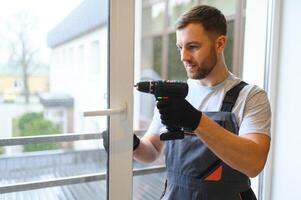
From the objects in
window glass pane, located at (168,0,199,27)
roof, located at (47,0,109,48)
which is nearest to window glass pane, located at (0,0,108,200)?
roof, located at (47,0,109,48)

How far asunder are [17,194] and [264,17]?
1616mm

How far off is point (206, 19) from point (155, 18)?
1.41 meters

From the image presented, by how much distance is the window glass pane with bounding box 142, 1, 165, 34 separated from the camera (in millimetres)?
2340

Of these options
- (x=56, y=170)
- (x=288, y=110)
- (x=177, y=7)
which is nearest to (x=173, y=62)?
(x=177, y=7)

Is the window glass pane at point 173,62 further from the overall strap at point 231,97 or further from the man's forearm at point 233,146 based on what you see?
the man's forearm at point 233,146

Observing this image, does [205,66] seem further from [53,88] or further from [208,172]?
[53,88]

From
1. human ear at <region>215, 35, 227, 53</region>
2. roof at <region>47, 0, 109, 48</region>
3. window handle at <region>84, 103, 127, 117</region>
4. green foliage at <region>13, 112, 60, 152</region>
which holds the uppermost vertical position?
roof at <region>47, 0, 109, 48</region>

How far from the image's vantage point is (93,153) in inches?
49.7

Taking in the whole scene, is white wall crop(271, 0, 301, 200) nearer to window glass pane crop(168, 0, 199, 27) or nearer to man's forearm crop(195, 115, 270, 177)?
window glass pane crop(168, 0, 199, 27)

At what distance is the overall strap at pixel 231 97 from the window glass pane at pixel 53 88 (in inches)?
18.2

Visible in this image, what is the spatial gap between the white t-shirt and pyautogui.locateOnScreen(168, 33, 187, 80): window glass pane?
70cm

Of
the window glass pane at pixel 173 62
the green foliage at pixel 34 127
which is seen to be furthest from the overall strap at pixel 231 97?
the window glass pane at pixel 173 62

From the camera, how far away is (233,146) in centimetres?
100

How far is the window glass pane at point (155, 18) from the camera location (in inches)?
92.1
